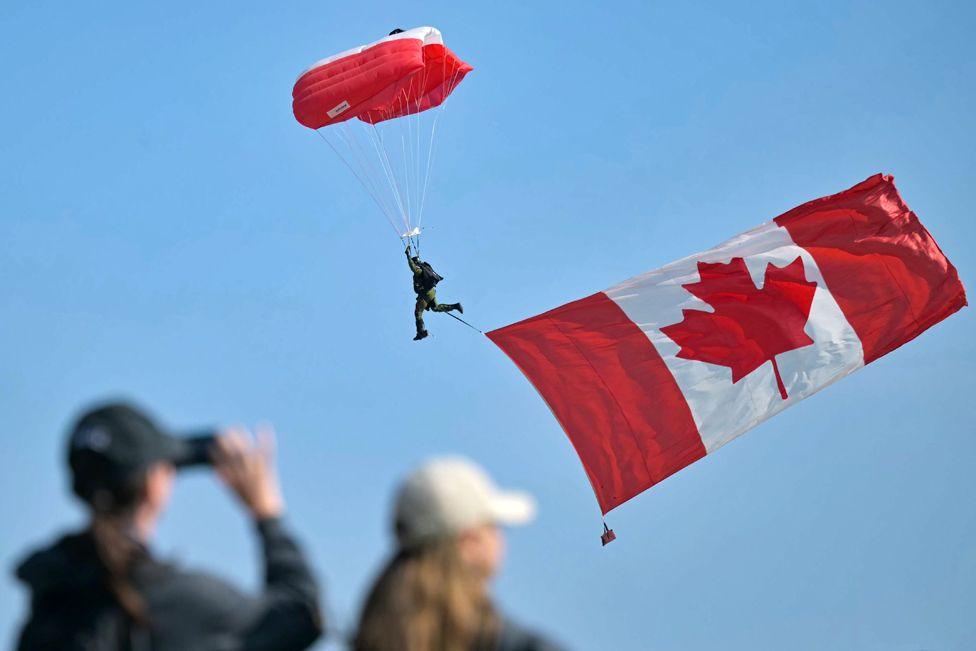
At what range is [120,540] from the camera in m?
3.54

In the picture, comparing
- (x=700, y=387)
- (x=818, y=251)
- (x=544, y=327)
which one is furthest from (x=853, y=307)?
(x=544, y=327)

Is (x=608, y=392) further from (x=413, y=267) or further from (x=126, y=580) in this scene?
(x=126, y=580)

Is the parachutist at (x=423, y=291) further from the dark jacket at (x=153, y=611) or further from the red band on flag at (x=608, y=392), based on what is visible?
the dark jacket at (x=153, y=611)

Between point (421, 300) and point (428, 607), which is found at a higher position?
point (421, 300)

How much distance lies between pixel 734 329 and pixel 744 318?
217mm

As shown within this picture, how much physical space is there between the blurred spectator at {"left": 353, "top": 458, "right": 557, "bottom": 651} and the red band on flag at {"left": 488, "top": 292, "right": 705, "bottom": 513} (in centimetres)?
1322

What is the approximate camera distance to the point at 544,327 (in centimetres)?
1791

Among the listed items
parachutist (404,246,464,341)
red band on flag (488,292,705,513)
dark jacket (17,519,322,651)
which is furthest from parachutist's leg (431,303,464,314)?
dark jacket (17,519,322,651)

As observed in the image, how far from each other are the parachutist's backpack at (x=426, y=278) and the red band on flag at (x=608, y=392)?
912 centimetres

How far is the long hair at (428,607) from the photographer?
133 inches

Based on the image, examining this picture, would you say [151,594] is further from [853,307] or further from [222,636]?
[853,307]

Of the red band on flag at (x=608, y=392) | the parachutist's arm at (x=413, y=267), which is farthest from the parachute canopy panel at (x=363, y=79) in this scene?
the red band on flag at (x=608, y=392)

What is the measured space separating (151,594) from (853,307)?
15041 millimetres

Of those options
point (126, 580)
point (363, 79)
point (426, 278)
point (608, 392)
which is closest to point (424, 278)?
point (426, 278)
